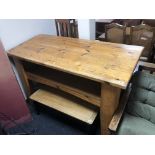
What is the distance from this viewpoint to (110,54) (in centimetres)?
135

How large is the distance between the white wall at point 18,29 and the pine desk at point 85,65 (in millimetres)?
85

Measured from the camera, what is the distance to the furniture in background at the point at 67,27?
181cm

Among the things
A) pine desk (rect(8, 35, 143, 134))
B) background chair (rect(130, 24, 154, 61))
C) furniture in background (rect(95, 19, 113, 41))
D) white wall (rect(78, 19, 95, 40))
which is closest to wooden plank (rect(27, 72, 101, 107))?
pine desk (rect(8, 35, 143, 134))

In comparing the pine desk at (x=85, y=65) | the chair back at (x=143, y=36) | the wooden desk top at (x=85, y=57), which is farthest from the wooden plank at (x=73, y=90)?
the chair back at (x=143, y=36)

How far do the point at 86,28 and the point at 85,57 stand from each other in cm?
53

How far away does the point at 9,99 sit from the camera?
1.58m

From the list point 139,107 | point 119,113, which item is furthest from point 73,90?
point 139,107

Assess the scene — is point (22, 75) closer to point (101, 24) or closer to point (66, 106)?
point (66, 106)

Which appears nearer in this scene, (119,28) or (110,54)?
(110,54)

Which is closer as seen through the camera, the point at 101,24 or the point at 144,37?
the point at 144,37

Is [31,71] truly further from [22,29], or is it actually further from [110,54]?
[110,54]

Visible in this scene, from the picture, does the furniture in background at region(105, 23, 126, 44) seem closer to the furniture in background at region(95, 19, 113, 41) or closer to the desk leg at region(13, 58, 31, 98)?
the furniture in background at region(95, 19, 113, 41)
